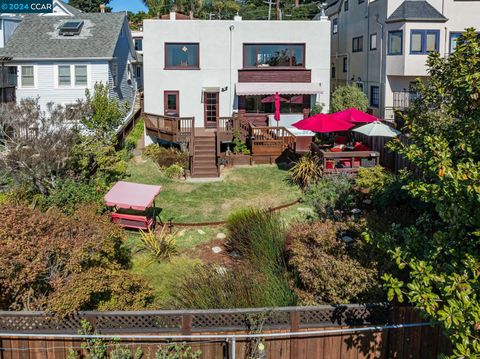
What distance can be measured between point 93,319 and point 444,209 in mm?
5653

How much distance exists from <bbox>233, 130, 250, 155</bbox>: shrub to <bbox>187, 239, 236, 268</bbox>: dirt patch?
31.9 ft

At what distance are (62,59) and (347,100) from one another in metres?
16.4

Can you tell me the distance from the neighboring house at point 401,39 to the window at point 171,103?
434 inches

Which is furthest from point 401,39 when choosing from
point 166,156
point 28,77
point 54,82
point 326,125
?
point 28,77

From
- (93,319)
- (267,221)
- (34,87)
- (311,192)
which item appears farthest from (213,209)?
(34,87)

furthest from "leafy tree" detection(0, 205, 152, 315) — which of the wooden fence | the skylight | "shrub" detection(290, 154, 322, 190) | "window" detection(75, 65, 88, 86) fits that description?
the skylight

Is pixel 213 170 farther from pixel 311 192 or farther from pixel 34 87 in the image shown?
pixel 34 87

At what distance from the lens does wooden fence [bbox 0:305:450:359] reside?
848cm

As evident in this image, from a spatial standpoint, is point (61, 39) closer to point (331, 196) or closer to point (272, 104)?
point (272, 104)

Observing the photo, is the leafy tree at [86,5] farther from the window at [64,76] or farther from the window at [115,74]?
the window at [64,76]

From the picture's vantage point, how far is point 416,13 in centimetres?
2788

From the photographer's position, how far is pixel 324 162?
19.8m

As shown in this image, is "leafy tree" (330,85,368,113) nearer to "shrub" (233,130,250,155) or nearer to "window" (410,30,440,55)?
"window" (410,30,440,55)

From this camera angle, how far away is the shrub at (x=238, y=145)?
24.7 m
